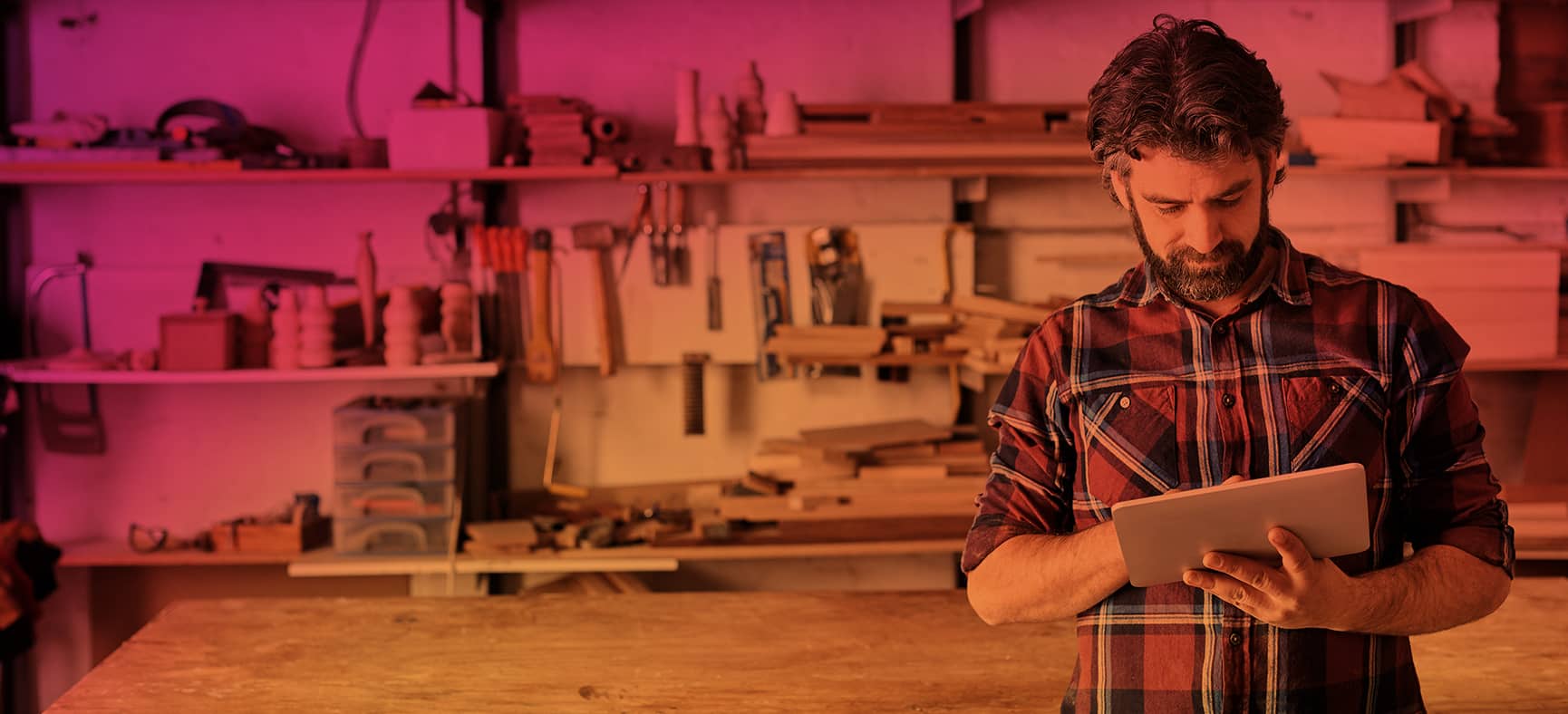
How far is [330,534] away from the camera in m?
3.92

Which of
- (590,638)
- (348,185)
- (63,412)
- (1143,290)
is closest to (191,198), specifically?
(348,185)

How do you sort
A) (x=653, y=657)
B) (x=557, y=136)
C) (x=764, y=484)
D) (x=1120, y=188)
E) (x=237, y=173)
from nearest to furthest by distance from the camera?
(x=1120, y=188)
(x=653, y=657)
(x=237, y=173)
(x=557, y=136)
(x=764, y=484)

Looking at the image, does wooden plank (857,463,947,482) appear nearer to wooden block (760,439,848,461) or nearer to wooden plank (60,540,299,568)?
wooden block (760,439,848,461)

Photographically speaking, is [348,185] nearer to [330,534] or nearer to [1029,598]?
[330,534]

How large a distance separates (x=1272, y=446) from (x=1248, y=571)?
0.18 m

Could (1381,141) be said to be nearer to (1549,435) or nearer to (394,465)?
(1549,435)

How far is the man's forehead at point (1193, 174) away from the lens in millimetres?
1438

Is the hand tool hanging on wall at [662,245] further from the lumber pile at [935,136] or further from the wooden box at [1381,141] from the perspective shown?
the wooden box at [1381,141]

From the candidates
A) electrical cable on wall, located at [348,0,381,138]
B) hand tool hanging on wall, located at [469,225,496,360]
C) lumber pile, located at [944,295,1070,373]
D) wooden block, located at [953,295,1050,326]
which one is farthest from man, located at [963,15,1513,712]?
electrical cable on wall, located at [348,0,381,138]

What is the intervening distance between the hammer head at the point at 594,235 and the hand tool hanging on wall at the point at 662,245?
0.13m

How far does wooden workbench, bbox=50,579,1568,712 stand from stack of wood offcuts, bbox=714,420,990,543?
1012 millimetres

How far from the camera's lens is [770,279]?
3.94 metres

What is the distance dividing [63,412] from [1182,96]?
3658 millimetres

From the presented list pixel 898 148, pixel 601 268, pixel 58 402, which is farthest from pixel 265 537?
pixel 898 148
